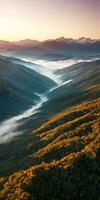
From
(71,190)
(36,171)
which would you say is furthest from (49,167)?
(71,190)

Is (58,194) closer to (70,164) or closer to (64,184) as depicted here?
(64,184)

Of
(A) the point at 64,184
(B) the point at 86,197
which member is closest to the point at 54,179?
(A) the point at 64,184

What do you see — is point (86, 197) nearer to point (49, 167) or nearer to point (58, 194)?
point (58, 194)

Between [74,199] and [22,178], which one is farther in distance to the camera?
[22,178]

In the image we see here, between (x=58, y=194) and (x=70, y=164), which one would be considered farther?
(x=70, y=164)

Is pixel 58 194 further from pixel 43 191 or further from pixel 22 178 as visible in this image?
pixel 22 178

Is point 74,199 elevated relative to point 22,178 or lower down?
lower down

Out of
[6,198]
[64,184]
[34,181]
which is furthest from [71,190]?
[6,198]

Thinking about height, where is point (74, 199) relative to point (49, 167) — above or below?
below
